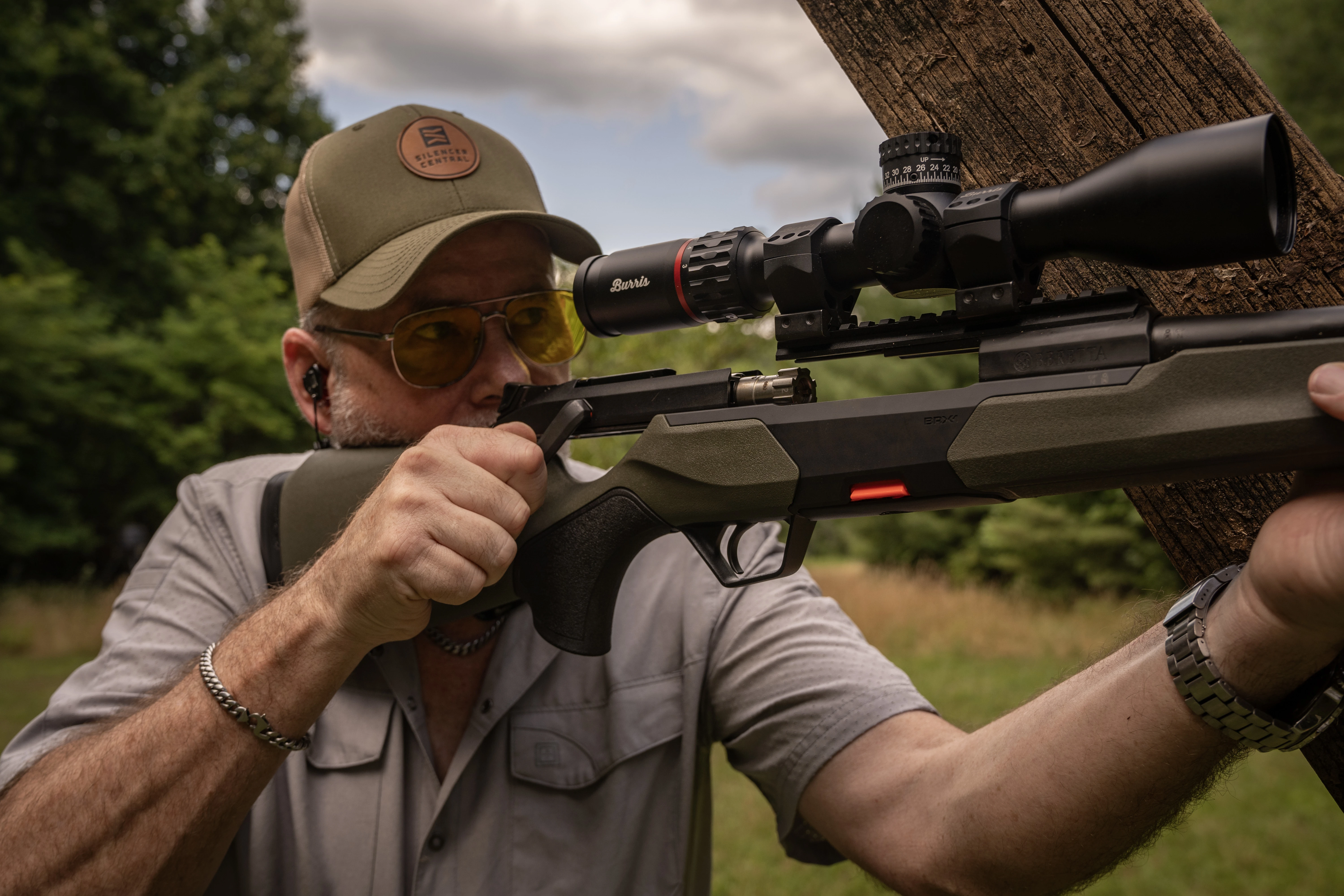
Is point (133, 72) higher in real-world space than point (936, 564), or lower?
higher

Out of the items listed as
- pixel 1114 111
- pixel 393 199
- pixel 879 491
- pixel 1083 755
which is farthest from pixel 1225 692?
pixel 393 199

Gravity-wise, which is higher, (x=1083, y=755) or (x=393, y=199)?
(x=393, y=199)

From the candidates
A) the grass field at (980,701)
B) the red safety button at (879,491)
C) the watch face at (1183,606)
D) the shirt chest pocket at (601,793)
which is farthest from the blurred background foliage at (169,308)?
the watch face at (1183,606)

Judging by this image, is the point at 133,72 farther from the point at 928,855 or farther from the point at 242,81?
the point at 928,855

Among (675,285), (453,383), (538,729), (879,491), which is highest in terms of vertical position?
(675,285)

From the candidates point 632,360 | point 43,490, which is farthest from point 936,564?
point 43,490

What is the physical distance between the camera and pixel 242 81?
21.4 m

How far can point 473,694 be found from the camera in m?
2.47

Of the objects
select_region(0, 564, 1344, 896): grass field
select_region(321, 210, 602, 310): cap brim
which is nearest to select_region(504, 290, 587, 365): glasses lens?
select_region(321, 210, 602, 310): cap brim

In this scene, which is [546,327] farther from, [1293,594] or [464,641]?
[1293,594]

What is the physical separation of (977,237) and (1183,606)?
0.65 meters

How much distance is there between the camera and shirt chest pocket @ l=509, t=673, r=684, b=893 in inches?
90.7

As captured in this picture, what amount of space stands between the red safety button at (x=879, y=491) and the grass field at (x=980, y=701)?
1.67 ft

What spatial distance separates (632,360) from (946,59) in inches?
600
